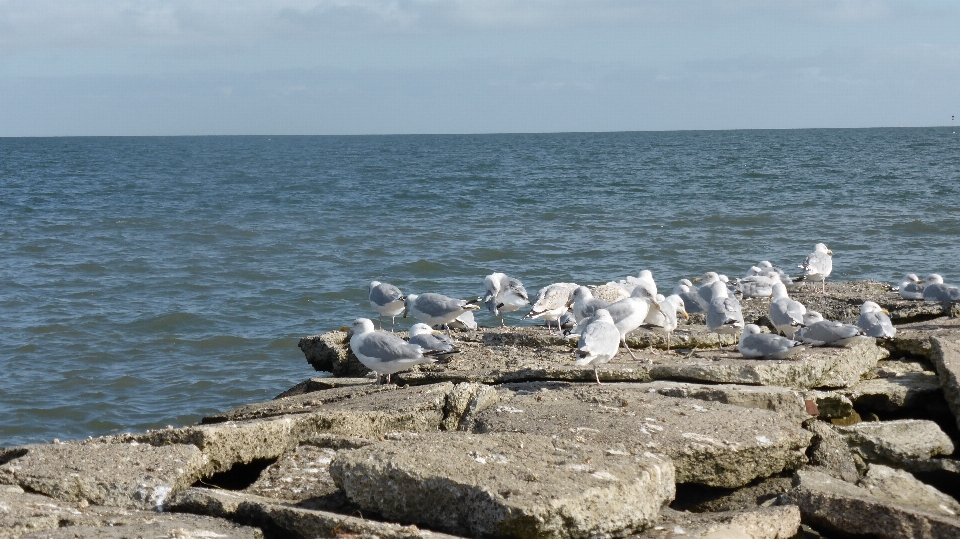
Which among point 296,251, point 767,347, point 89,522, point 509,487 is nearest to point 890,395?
point 767,347

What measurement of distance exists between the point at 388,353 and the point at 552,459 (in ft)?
9.04

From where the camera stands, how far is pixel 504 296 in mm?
9883

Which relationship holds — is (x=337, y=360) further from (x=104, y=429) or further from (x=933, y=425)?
(x=933, y=425)

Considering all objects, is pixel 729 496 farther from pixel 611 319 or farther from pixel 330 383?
pixel 330 383

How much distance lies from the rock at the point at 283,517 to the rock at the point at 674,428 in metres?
1.29

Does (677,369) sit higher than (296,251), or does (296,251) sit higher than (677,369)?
(677,369)

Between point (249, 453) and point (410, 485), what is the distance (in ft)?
5.16

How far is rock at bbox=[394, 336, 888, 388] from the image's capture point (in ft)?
20.5

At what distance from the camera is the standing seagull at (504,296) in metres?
9.81

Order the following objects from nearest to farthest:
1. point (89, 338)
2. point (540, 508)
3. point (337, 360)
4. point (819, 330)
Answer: point (540, 508)
point (819, 330)
point (337, 360)
point (89, 338)

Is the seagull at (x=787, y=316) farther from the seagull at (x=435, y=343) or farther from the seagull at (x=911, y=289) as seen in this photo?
the seagull at (x=911, y=289)

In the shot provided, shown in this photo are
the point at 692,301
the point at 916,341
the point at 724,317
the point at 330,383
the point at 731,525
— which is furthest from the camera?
the point at 692,301

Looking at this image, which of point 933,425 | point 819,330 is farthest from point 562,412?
point 819,330

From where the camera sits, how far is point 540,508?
380 centimetres
